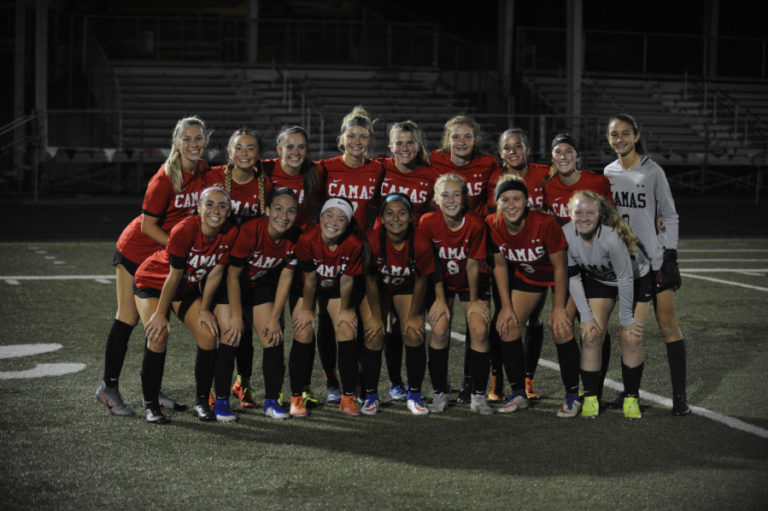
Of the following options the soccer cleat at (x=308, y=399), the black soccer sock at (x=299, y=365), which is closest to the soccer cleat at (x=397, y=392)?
the soccer cleat at (x=308, y=399)

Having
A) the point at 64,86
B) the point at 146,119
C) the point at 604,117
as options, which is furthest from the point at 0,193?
the point at 604,117

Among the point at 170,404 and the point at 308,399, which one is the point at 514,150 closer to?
the point at 308,399

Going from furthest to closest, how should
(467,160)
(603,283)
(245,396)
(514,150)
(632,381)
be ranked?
(467,160), (514,150), (245,396), (603,283), (632,381)

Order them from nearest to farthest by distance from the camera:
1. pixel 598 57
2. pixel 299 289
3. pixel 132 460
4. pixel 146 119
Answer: pixel 132 460 < pixel 299 289 < pixel 146 119 < pixel 598 57

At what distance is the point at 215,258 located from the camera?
228 inches

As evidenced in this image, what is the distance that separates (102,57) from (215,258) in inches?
844

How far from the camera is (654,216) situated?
6098 millimetres

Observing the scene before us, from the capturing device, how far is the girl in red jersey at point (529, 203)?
640cm

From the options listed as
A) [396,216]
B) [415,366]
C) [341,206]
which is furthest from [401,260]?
[415,366]

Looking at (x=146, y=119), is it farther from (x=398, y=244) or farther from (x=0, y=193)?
(x=398, y=244)

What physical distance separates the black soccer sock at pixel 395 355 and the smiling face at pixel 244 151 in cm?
142

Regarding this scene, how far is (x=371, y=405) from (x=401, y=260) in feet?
2.89

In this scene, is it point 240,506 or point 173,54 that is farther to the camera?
point 173,54

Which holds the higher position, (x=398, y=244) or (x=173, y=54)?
(x=173, y=54)
